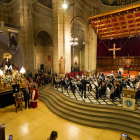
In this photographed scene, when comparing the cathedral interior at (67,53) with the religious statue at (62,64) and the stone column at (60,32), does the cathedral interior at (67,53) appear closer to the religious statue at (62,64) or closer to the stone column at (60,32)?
the stone column at (60,32)

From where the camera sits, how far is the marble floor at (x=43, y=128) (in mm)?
5090

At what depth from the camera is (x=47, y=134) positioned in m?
5.25

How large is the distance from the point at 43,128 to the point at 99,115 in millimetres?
3084

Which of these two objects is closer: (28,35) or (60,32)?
(60,32)

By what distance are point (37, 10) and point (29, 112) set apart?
17463 mm

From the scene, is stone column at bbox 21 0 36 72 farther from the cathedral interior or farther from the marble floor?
the marble floor

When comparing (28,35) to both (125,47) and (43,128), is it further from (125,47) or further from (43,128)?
(125,47)

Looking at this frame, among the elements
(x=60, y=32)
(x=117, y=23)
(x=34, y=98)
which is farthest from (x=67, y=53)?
(x=34, y=98)

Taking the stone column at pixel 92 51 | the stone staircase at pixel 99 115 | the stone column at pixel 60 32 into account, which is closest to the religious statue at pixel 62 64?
the stone column at pixel 60 32

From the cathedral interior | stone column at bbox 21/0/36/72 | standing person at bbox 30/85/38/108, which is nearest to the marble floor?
the cathedral interior

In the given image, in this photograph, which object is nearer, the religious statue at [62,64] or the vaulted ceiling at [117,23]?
the vaulted ceiling at [117,23]

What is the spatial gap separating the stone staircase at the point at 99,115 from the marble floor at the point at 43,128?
0.87 ft

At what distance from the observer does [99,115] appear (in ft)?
20.4

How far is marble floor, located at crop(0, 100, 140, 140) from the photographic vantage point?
509cm
